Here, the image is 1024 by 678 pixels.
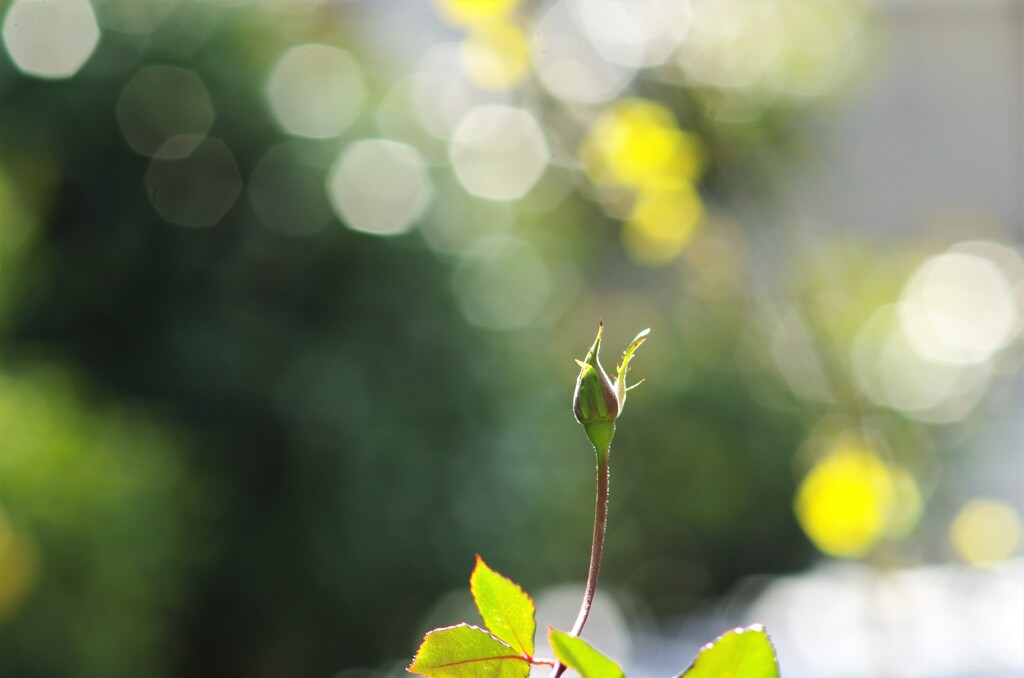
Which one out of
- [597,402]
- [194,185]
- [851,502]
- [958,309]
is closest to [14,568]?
[194,185]

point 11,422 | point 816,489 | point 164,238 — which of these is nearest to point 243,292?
point 164,238

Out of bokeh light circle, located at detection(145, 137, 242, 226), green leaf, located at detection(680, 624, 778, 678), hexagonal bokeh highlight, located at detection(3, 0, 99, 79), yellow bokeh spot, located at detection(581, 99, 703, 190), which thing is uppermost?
hexagonal bokeh highlight, located at detection(3, 0, 99, 79)

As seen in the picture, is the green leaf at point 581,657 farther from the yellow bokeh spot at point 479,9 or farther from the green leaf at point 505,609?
the yellow bokeh spot at point 479,9

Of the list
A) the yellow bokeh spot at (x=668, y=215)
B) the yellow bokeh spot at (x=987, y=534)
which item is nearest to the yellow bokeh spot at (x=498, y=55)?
the yellow bokeh spot at (x=668, y=215)

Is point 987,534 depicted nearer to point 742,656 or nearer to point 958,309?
point 958,309

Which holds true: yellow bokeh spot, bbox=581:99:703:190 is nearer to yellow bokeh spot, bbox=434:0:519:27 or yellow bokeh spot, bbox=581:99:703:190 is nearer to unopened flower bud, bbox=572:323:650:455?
yellow bokeh spot, bbox=434:0:519:27

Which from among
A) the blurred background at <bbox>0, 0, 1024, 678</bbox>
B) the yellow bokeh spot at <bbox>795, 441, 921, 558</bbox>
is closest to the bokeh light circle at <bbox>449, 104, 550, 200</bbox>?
the blurred background at <bbox>0, 0, 1024, 678</bbox>

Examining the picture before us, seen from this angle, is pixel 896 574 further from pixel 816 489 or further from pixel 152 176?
pixel 152 176
